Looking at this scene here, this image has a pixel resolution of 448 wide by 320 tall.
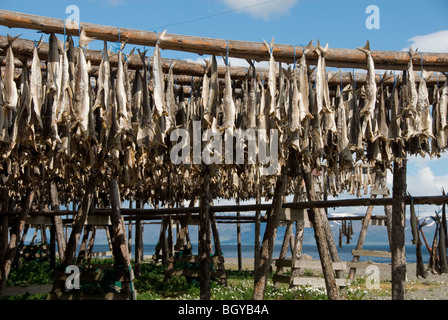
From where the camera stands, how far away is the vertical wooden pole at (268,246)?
6.34 m

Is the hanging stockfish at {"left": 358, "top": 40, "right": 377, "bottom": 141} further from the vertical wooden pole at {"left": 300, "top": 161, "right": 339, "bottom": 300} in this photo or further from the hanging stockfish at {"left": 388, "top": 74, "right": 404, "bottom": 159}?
the vertical wooden pole at {"left": 300, "top": 161, "right": 339, "bottom": 300}

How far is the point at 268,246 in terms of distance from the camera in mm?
6441

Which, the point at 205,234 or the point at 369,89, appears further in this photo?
the point at 205,234

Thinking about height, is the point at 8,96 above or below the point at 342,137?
above

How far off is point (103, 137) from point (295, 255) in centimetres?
739

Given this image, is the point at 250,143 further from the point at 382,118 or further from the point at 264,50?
the point at 382,118

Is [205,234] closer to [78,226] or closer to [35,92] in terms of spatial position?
[78,226]

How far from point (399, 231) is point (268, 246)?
5.61 ft

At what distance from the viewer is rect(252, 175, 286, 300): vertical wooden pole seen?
634 cm

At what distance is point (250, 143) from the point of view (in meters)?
5.05

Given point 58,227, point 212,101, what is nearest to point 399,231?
point 212,101

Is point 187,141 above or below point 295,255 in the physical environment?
above

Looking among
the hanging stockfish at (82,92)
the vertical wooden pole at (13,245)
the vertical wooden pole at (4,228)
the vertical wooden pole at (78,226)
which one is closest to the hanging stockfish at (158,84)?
the hanging stockfish at (82,92)
